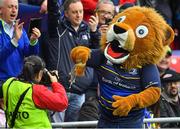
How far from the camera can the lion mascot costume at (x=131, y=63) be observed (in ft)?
18.9

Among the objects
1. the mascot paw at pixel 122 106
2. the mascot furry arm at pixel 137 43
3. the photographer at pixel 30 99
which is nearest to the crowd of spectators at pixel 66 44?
the photographer at pixel 30 99

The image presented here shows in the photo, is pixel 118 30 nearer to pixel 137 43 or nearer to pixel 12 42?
pixel 137 43

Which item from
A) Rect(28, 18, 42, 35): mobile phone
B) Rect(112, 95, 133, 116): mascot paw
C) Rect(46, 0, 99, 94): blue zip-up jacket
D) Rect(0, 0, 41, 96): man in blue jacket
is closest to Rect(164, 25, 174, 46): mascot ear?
Rect(112, 95, 133, 116): mascot paw

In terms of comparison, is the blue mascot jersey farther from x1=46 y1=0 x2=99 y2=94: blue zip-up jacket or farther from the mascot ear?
x1=46 y1=0 x2=99 y2=94: blue zip-up jacket

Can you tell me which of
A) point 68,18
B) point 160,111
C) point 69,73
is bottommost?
point 160,111

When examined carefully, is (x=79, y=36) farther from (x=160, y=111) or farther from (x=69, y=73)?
(x=160, y=111)

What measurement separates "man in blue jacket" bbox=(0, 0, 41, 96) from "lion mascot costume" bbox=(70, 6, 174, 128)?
3.29 feet

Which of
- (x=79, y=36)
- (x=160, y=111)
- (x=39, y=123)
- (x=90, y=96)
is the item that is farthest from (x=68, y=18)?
(x=39, y=123)

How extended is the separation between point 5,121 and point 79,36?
1.64 metres

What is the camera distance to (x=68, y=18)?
749 centimetres

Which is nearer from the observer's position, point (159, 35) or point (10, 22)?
point (159, 35)

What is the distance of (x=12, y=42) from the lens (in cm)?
641

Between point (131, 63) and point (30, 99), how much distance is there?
956 mm

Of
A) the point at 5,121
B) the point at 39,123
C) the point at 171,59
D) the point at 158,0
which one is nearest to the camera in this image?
the point at 39,123
